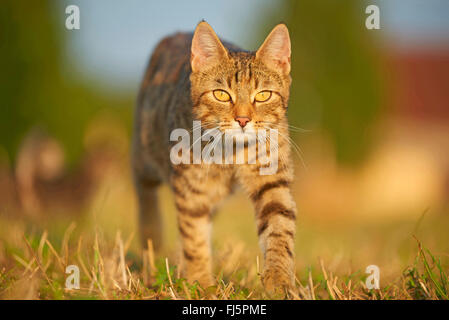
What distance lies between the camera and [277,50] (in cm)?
263

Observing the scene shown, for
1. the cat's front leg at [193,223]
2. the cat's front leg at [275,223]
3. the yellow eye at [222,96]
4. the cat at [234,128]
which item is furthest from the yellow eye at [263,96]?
the cat's front leg at [193,223]

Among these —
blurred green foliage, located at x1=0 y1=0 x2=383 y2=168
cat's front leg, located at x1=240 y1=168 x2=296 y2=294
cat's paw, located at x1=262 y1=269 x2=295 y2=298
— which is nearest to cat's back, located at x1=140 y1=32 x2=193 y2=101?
cat's front leg, located at x1=240 y1=168 x2=296 y2=294

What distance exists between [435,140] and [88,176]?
9754 millimetres

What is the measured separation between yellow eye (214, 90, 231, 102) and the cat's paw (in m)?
1.00

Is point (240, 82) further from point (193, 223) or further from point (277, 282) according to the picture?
point (277, 282)

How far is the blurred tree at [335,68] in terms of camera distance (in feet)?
28.2

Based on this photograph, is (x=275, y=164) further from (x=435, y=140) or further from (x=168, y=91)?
(x=435, y=140)

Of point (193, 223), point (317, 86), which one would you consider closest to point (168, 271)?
point (193, 223)

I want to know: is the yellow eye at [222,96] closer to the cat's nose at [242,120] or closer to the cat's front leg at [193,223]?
the cat's nose at [242,120]

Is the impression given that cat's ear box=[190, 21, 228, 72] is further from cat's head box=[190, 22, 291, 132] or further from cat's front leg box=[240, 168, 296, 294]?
cat's front leg box=[240, 168, 296, 294]

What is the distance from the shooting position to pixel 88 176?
5.84 meters

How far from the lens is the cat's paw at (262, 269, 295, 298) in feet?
7.18

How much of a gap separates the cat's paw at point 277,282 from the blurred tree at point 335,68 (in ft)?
21.0
